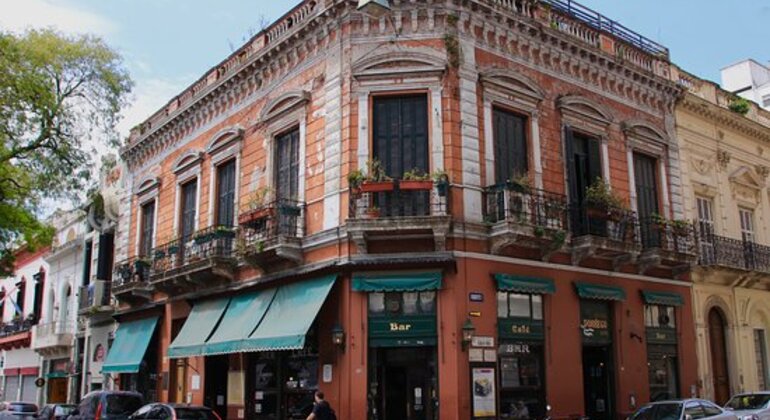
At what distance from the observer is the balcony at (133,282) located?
24.7m

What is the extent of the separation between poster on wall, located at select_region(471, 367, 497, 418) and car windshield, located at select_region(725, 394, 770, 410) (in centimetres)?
727

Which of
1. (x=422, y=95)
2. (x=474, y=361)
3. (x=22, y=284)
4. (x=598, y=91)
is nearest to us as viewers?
(x=474, y=361)

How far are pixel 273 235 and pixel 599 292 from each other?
8.47 metres

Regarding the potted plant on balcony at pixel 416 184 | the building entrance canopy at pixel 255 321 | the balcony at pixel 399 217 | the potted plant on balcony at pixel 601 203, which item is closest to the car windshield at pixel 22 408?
the building entrance canopy at pixel 255 321

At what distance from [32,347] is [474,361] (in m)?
27.9

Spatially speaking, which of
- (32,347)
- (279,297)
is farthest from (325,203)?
(32,347)

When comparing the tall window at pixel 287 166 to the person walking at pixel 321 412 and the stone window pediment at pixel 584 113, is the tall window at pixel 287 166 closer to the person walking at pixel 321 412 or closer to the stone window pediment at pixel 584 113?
the person walking at pixel 321 412

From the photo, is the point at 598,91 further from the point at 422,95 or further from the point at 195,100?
the point at 195,100

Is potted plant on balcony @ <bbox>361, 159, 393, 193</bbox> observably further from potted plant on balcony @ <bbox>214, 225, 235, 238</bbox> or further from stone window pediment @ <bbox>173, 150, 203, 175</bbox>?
stone window pediment @ <bbox>173, 150, 203, 175</bbox>

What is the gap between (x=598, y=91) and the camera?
69.7 ft

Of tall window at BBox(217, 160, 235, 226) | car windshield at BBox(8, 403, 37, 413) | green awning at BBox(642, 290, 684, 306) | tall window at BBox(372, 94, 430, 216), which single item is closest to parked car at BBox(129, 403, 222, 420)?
tall window at BBox(372, 94, 430, 216)

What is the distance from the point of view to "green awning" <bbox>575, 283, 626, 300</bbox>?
61.5 ft

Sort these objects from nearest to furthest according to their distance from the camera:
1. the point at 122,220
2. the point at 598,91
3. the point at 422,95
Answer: the point at 422,95
the point at 598,91
the point at 122,220

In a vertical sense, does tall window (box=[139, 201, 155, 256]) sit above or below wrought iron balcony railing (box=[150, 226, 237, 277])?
above
